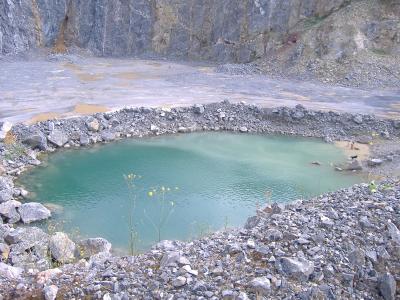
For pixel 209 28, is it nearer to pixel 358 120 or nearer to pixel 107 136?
pixel 358 120

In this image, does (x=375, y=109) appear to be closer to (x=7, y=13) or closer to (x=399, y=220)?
(x=399, y=220)

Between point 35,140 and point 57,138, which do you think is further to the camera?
point 57,138

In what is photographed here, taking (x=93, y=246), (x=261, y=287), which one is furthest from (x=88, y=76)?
(x=261, y=287)

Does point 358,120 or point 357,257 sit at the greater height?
point 358,120

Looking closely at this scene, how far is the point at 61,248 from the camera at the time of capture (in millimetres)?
12648

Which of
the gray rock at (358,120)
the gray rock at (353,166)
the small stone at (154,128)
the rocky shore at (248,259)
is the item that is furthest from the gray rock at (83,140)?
the gray rock at (358,120)

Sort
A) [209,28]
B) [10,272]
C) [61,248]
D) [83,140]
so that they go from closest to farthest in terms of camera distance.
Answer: [10,272], [61,248], [83,140], [209,28]

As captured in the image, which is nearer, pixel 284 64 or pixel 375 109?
pixel 375 109

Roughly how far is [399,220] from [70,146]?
15.6 metres

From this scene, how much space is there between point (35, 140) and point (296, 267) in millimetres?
15205

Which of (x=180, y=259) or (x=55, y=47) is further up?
(x=55, y=47)

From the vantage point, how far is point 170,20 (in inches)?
1533

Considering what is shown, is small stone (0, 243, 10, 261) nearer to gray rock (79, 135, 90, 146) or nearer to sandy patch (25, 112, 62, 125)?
gray rock (79, 135, 90, 146)

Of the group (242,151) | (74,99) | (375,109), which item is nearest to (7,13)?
(74,99)
